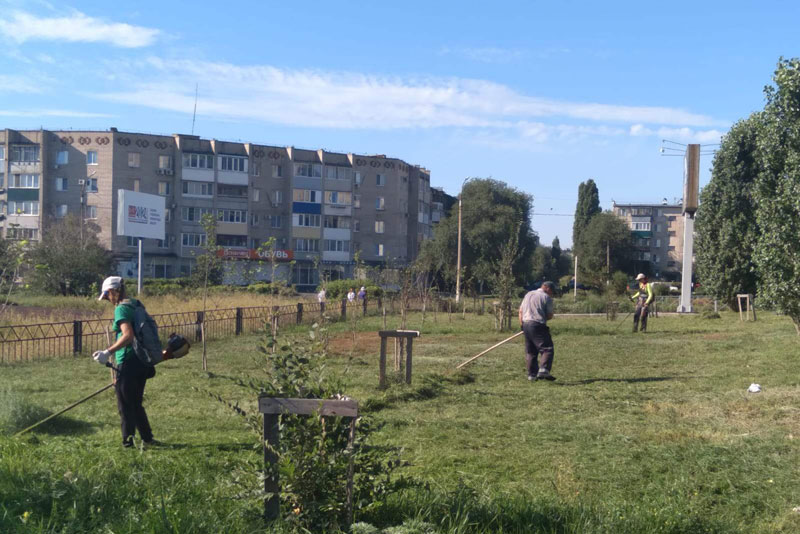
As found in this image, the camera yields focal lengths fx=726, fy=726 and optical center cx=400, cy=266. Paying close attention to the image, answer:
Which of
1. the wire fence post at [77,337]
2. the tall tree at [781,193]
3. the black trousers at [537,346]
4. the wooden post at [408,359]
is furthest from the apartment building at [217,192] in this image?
the wooden post at [408,359]

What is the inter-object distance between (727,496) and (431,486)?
1.96m

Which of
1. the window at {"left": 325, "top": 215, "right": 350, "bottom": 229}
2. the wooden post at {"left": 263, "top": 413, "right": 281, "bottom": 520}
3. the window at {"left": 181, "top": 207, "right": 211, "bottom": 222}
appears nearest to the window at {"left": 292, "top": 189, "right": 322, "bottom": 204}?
the window at {"left": 325, "top": 215, "right": 350, "bottom": 229}

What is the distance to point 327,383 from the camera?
13.7ft

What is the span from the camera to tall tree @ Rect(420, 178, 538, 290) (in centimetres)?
5803

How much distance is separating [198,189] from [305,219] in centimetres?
1004

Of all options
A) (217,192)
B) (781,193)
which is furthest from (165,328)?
(217,192)

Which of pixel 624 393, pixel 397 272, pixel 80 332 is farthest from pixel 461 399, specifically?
pixel 397 272

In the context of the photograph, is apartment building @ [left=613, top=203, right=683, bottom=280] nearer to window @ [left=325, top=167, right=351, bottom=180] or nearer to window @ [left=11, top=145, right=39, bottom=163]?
window @ [left=325, top=167, right=351, bottom=180]

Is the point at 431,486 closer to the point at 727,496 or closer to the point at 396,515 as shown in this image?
the point at 396,515

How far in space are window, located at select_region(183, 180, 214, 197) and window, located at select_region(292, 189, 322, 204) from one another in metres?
7.75

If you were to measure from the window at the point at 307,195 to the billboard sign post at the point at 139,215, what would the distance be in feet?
94.6

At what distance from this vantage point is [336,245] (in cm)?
6900

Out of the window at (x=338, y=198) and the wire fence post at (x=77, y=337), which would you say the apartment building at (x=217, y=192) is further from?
the wire fence post at (x=77, y=337)

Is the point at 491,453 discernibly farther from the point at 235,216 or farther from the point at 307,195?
the point at 307,195
